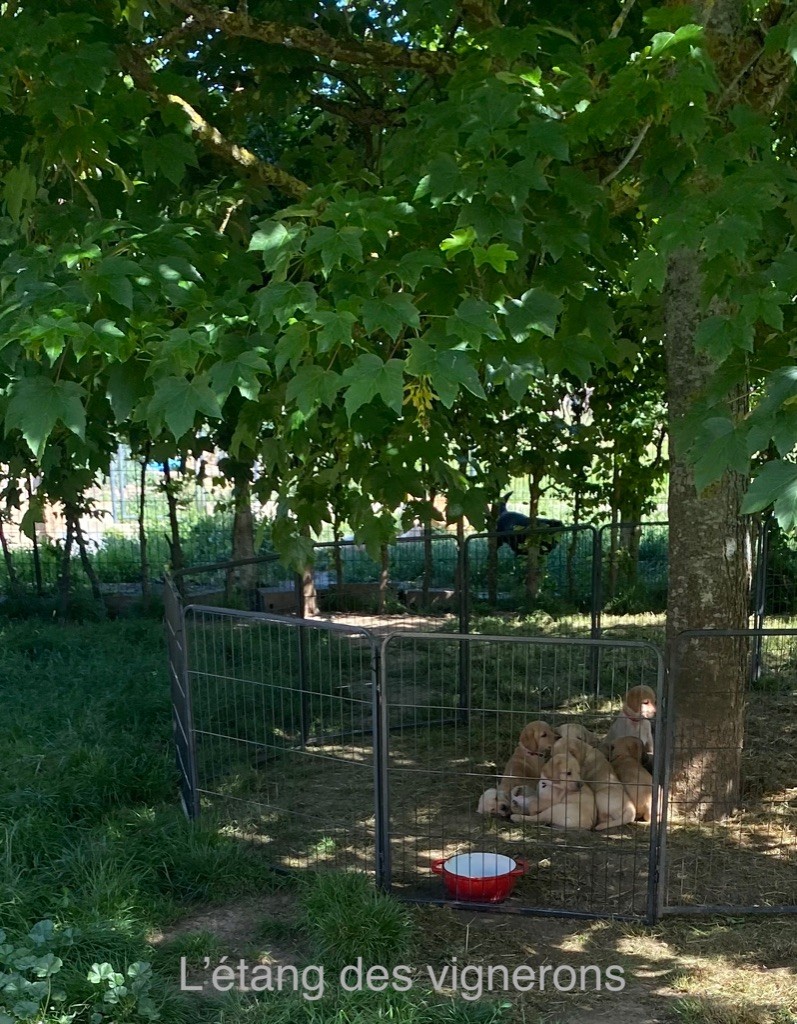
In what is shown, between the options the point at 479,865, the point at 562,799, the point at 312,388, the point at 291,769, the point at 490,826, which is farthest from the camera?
the point at 291,769

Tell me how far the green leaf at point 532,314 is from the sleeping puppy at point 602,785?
254 centimetres

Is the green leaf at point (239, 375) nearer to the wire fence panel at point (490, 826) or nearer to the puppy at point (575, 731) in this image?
the wire fence panel at point (490, 826)

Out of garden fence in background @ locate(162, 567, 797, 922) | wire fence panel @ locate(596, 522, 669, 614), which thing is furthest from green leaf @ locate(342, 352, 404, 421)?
wire fence panel @ locate(596, 522, 669, 614)

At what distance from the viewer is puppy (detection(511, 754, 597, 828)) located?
18.2 ft

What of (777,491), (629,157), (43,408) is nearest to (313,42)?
(629,157)

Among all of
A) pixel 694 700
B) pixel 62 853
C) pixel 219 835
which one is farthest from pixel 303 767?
pixel 694 700

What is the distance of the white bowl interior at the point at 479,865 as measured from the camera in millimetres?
4891

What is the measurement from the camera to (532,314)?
3764mm

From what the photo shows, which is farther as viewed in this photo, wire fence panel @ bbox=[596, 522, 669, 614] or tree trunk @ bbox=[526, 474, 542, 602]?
wire fence panel @ bbox=[596, 522, 669, 614]

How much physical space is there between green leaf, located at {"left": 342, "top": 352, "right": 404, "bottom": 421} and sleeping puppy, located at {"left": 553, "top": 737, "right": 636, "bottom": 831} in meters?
2.73

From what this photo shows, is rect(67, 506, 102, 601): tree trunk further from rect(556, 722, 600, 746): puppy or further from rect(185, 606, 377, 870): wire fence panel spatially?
rect(556, 722, 600, 746): puppy

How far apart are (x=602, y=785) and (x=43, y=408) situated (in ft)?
11.3

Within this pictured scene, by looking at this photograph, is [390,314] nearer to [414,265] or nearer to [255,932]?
[414,265]

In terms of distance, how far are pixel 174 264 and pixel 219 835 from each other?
107 inches
